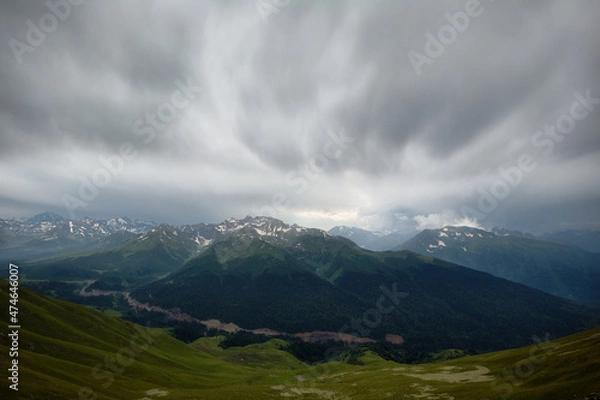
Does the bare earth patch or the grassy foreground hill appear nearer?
the grassy foreground hill

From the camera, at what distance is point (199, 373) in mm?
109938

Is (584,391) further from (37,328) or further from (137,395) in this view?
(37,328)

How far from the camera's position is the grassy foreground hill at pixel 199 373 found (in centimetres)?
4795


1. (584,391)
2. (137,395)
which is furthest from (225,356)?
(584,391)

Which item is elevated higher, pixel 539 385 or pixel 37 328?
pixel 37 328

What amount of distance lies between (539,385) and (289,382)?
2833 inches

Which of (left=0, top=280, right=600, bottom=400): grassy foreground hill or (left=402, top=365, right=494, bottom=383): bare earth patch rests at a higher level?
(left=0, top=280, right=600, bottom=400): grassy foreground hill

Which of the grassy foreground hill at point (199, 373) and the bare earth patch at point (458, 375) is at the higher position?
the grassy foreground hill at point (199, 373)

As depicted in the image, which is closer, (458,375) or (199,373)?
(458,375)

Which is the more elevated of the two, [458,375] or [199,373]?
[199,373]

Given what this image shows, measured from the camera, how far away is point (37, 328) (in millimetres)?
93250

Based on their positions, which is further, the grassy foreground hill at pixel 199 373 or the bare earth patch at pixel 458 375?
Answer: the bare earth patch at pixel 458 375

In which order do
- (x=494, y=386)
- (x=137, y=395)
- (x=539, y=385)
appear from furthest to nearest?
(x=137, y=395) < (x=494, y=386) < (x=539, y=385)

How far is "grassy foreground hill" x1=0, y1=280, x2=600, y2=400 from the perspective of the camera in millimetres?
47950
